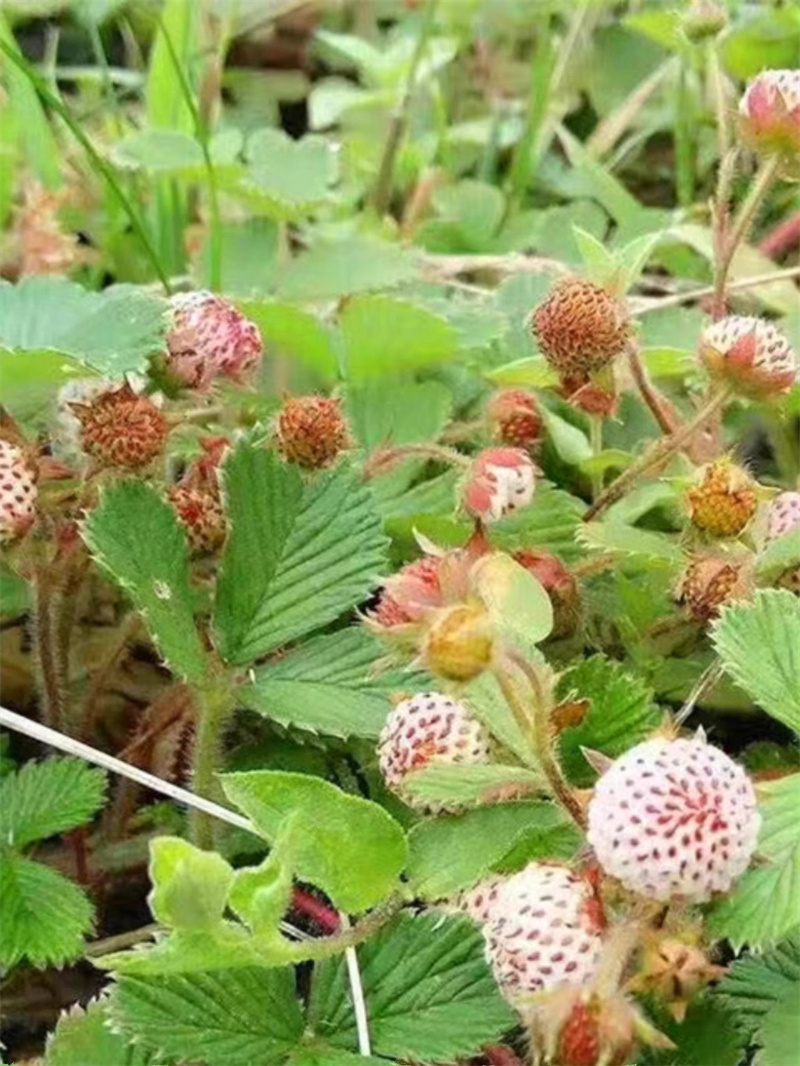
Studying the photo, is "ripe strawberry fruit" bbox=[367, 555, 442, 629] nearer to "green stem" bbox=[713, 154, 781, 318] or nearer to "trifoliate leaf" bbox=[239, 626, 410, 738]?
"trifoliate leaf" bbox=[239, 626, 410, 738]

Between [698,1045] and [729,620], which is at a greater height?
[729,620]

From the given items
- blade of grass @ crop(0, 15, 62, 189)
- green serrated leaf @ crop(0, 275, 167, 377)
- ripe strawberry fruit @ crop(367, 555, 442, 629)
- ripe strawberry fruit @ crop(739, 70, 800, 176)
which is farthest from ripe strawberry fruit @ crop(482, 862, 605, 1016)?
blade of grass @ crop(0, 15, 62, 189)

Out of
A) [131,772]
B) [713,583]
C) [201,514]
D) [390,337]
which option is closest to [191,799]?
[131,772]

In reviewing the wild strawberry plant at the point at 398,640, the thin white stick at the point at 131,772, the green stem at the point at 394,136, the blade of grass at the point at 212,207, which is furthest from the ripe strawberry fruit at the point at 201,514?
the green stem at the point at 394,136

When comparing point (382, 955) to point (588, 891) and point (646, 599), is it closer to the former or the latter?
point (588, 891)

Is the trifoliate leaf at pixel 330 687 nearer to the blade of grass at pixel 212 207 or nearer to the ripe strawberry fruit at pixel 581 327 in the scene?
the ripe strawberry fruit at pixel 581 327

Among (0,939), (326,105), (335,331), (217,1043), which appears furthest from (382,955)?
(326,105)

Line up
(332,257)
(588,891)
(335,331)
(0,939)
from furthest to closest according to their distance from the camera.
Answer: (332,257) → (335,331) → (0,939) → (588,891)

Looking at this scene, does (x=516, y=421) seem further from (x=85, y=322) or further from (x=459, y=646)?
(x=459, y=646)
